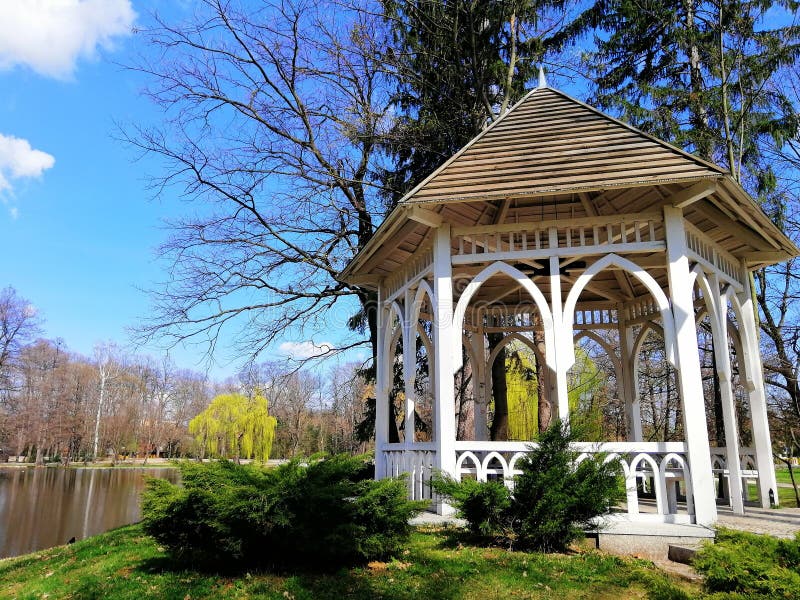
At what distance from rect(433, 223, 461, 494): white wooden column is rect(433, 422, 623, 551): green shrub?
110 cm

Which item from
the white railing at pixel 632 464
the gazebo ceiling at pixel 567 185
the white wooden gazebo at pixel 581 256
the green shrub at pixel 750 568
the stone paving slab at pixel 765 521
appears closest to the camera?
the green shrub at pixel 750 568

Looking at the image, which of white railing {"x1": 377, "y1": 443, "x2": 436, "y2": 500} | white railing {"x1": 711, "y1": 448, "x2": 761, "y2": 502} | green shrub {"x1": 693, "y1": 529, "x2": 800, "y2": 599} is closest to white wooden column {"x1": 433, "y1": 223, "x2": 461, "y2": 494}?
white railing {"x1": 377, "y1": 443, "x2": 436, "y2": 500}

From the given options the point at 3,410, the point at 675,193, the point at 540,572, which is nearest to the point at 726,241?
the point at 675,193

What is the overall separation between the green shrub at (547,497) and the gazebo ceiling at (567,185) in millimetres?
2815

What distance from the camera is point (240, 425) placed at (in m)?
37.0

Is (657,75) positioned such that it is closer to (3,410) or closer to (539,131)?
(539,131)

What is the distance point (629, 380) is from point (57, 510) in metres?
19.8

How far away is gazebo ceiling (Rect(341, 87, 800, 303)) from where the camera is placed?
600 centimetres

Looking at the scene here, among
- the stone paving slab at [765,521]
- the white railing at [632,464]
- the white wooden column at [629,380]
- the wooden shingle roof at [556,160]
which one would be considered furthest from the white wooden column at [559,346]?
the white wooden column at [629,380]

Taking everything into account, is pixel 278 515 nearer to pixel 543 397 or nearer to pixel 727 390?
pixel 727 390

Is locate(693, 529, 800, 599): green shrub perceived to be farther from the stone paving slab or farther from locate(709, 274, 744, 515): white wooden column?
locate(709, 274, 744, 515): white wooden column

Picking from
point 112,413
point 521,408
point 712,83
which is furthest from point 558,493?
point 112,413

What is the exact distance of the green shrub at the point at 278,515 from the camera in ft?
14.3

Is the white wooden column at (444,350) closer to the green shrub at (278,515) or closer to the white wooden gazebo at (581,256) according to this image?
the white wooden gazebo at (581,256)
